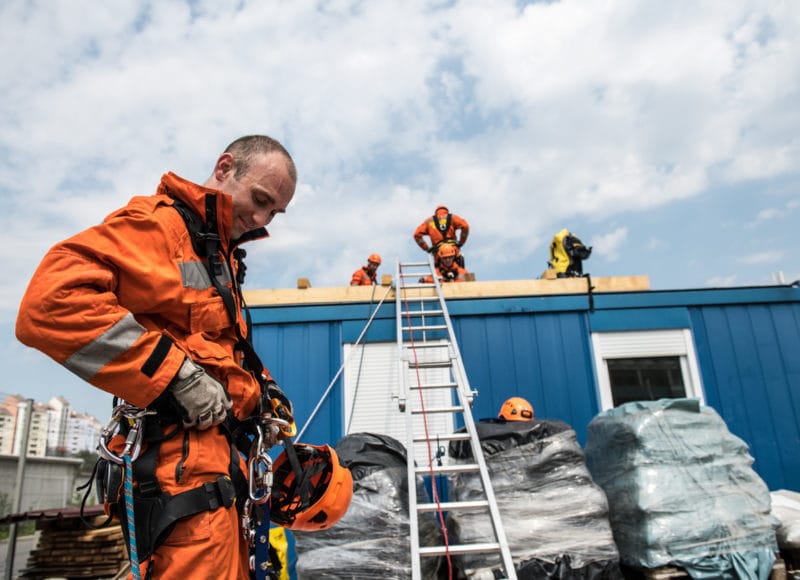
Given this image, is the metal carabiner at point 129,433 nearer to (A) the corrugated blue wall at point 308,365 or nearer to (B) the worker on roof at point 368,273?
(A) the corrugated blue wall at point 308,365

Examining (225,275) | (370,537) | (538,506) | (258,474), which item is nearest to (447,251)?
(538,506)

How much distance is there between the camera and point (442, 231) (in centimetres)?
948

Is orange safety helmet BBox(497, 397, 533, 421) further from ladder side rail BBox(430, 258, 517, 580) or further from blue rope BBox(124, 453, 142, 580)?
blue rope BBox(124, 453, 142, 580)

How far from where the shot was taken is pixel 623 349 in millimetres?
6188

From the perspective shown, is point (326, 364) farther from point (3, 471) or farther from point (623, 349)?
point (3, 471)

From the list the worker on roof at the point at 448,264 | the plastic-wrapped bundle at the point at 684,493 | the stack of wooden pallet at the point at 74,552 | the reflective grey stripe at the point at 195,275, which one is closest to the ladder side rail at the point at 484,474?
the plastic-wrapped bundle at the point at 684,493

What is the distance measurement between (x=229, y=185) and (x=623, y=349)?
5482 millimetres

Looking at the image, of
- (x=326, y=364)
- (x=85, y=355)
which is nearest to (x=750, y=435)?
(x=326, y=364)

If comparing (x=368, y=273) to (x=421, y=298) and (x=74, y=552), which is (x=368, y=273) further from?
(x=74, y=552)

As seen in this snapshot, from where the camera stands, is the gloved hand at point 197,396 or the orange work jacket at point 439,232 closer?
the gloved hand at point 197,396

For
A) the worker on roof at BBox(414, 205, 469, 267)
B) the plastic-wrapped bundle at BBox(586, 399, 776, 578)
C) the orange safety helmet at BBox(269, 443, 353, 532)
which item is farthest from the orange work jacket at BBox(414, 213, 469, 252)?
the orange safety helmet at BBox(269, 443, 353, 532)

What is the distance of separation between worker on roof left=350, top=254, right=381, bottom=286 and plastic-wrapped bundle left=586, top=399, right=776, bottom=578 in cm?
809

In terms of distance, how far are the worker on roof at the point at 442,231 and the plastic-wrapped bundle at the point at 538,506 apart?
5318 millimetres

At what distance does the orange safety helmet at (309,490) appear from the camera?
6.63 feet
